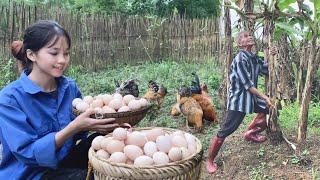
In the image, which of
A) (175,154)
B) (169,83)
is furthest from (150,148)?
(169,83)

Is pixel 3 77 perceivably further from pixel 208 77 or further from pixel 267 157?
pixel 267 157

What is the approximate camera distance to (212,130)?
5.91 meters

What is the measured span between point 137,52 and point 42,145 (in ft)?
30.5

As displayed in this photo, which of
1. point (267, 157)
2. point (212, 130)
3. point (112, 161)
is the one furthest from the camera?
point (212, 130)

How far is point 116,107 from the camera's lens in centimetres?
266

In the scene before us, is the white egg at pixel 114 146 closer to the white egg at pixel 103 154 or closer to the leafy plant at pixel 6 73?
the white egg at pixel 103 154

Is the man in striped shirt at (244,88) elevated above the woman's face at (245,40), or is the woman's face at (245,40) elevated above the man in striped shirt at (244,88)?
the woman's face at (245,40)

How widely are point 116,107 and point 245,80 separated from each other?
182 centimetres

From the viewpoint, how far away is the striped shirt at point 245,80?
13.5 feet

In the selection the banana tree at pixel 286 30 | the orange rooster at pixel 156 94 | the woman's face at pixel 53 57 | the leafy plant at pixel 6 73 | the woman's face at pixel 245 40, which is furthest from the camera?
the leafy plant at pixel 6 73

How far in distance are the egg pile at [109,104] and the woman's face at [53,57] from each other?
22 centimetres

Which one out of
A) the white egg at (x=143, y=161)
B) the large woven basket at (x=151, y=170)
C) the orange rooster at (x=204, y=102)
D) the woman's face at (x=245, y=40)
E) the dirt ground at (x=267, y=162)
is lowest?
the dirt ground at (x=267, y=162)

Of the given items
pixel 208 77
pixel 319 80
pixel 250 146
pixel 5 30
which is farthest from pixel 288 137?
pixel 5 30

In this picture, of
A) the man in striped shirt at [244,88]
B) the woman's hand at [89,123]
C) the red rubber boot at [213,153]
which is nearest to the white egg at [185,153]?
the woman's hand at [89,123]
